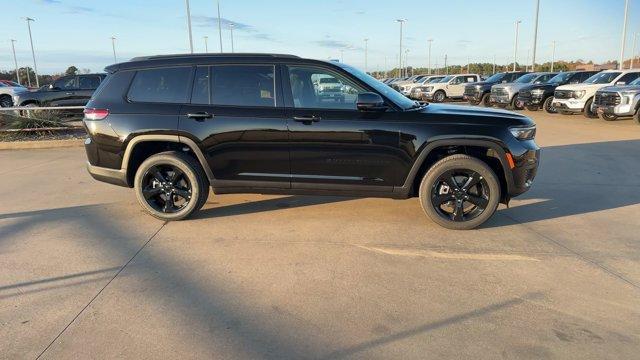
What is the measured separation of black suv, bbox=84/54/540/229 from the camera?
4980 mm

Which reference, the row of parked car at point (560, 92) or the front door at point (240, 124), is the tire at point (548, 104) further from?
the front door at point (240, 124)

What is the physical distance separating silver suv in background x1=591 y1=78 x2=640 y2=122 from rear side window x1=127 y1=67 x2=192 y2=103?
45.2 ft

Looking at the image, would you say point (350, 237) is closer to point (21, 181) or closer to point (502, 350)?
point (502, 350)

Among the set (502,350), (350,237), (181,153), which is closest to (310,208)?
(350,237)

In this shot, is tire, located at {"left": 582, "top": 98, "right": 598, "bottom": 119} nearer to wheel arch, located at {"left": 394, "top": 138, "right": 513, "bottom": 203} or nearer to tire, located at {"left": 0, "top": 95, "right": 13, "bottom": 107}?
wheel arch, located at {"left": 394, "top": 138, "right": 513, "bottom": 203}

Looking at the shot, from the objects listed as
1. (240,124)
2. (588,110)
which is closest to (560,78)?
(588,110)

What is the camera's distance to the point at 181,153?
543 cm

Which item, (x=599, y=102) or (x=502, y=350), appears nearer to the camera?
(x=502, y=350)

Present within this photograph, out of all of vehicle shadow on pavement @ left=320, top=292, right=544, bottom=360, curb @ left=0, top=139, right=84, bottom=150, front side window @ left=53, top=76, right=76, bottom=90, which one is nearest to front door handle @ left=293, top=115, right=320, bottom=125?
vehicle shadow on pavement @ left=320, top=292, right=544, bottom=360

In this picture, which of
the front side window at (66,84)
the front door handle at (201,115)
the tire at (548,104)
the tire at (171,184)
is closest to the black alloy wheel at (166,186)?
the tire at (171,184)

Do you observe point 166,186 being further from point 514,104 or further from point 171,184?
point 514,104

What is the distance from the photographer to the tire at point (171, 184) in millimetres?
5352

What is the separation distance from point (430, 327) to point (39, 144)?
1132cm

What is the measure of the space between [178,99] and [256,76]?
36.5 inches
